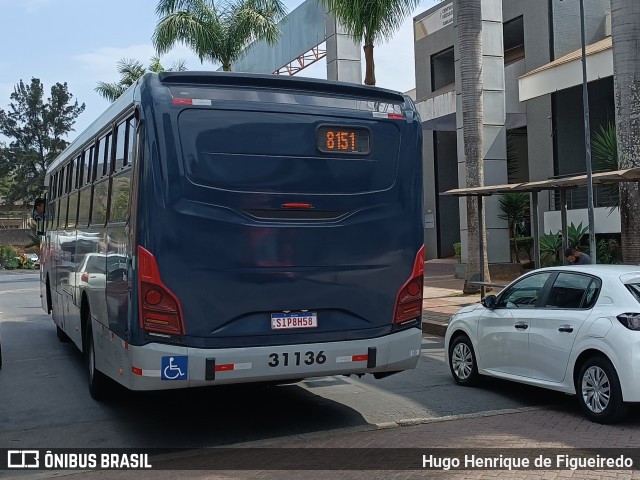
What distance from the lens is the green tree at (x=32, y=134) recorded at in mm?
77500

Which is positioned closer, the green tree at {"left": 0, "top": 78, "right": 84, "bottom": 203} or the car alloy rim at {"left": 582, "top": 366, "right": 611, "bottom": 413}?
the car alloy rim at {"left": 582, "top": 366, "right": 611, "bottom": 413}

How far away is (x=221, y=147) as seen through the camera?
22.4ft

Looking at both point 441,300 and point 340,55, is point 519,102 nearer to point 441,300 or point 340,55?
point 340,55

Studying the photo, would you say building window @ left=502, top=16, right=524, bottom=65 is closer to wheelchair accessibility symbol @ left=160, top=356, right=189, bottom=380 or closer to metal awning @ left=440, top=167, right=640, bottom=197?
metal awning @ left=440, top=167, right=640, bottom=197

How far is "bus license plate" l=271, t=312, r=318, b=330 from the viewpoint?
22.8 feet

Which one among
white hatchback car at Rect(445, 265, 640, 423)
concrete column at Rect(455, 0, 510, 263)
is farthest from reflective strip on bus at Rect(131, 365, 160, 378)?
concrete column at Rect(455, 0, 510, 263)

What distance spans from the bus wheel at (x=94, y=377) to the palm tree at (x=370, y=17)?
13230 millimetres

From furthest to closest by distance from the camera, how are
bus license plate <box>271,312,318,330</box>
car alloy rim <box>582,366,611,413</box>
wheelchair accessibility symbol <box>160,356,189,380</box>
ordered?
car alloy rim <box>582,366,611,413</box>, bus license plate <box>271,312,318,330</box>, wheelchair accessibility symbol <box>160,356,189,380</box>

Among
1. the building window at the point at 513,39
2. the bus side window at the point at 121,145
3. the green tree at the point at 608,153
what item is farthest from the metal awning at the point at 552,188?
the building window at the point at 513,39

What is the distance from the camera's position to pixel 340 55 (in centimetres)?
3017

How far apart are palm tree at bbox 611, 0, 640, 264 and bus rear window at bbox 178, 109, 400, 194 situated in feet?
21.9

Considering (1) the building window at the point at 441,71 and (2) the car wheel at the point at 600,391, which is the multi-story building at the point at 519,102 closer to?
(1) the building window at the point at 441,71

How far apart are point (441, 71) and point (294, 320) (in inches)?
1151

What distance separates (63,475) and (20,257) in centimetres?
5176
